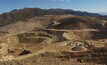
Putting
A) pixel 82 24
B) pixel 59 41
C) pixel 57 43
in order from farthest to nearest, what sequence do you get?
1. pixel 82 24
2. pixel 59 41
3. pixel 57 43

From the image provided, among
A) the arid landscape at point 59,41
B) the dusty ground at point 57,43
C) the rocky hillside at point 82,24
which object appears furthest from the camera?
the rocky hillside at point 82,24

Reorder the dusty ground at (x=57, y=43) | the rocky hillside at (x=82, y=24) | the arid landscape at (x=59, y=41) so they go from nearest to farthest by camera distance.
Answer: the arid landscape at (x=59, y=41)
the dusty ground at (x=57, y=43)
the rocky hillside at (x=82, y=24)

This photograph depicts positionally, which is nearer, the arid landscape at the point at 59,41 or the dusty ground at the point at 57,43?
the arid landscape at the point at 59,41

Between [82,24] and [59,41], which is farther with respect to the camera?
[82,24]

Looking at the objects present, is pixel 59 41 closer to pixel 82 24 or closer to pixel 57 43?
pixel 57 43

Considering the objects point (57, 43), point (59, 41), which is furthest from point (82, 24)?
point (57, 43)

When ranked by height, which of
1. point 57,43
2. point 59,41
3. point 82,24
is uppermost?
point 82,24

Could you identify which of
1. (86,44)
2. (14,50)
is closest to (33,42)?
(14,50)

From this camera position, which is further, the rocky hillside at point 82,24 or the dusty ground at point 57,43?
the rocky hillside at point 82,24

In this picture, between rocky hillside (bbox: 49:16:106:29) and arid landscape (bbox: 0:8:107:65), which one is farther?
rocky hillside (bbox: 49:16:106:29)

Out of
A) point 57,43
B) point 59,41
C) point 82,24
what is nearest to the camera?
point 57,43

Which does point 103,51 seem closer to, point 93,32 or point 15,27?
point 93,32

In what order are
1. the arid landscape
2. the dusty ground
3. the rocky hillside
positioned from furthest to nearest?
1. the rocky hillside
2. the dusty ground
3. the arid landscape
